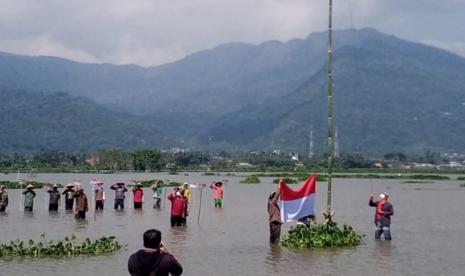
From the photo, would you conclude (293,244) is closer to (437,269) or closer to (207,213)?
(437,269)

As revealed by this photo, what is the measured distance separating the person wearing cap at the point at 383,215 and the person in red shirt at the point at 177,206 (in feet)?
20.0

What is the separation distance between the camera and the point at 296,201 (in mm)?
20703

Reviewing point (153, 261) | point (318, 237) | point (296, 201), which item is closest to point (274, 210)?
point (296, 201)

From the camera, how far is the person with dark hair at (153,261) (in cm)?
886

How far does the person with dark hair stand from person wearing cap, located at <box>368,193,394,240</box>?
13.5 metres

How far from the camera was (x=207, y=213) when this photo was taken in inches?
1299

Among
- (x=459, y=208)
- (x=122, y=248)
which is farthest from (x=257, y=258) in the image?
(x=459, y=208)

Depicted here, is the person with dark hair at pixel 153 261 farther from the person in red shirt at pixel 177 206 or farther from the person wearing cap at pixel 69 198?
the person wearing cap at pixel 69 198

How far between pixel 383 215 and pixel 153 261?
1408 centimetres

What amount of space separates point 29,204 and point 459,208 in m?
22.4

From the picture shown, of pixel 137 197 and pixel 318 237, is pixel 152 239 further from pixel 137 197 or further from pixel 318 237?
pixel 137 197

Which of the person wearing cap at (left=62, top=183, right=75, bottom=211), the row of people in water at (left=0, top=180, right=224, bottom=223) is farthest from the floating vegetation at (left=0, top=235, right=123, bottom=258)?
the person wearing cap at (left=62, top=183, right=75, bottom=211)

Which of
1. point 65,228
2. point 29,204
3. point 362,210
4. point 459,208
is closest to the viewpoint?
point 65,228

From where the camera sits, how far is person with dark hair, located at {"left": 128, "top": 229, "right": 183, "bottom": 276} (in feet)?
29.1
